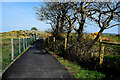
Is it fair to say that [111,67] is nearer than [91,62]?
Yes

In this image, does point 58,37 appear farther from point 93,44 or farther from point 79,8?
point 93,44

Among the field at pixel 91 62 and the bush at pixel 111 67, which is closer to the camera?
the bush at pixel 111 67

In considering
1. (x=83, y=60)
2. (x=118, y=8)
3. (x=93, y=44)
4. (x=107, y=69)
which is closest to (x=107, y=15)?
(x=118, y=8)

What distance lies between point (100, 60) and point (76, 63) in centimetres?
201

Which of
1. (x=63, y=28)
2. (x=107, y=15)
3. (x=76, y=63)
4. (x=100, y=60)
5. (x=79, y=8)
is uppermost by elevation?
(x=79, y=8)

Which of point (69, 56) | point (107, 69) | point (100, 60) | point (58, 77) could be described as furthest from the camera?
point (69, 56)

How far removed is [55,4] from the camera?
51.3 feet

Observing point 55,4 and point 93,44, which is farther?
point 55,4

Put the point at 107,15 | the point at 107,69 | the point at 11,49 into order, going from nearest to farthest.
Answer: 1. the point at 107,69
2. the point at 11,49
3. the point at 107,15

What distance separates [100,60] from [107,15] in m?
8.56

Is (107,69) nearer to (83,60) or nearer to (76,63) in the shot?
(83,60)

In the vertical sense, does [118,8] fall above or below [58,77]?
above

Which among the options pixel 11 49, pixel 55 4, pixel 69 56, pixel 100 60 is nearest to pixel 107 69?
pixel 100 60

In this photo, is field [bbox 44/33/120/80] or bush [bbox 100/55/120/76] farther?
field [bbox 44/33/120/80]
